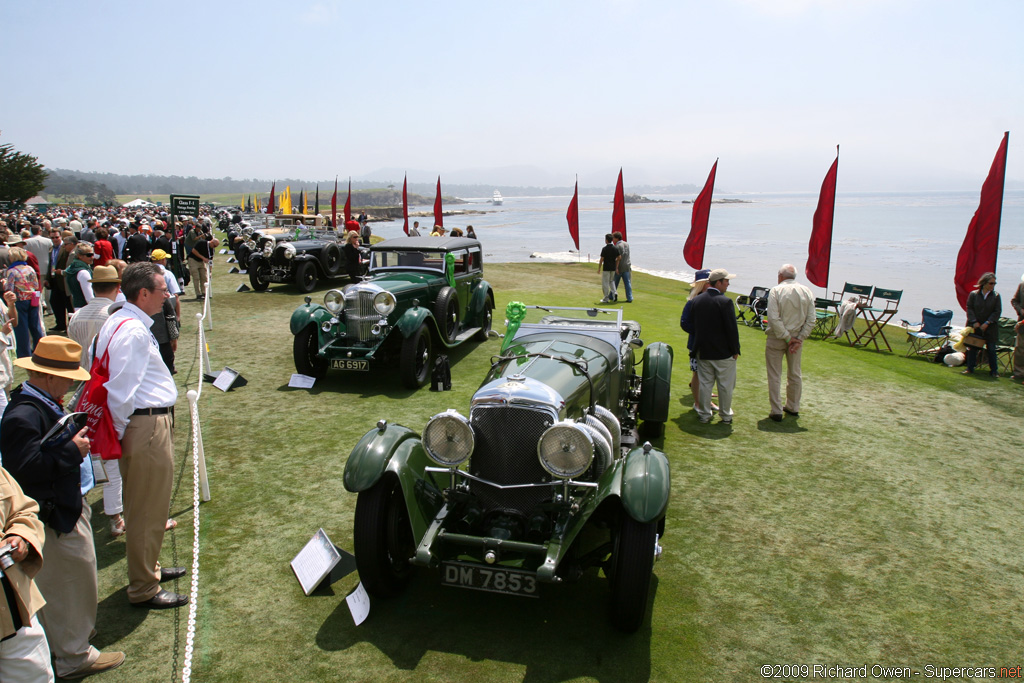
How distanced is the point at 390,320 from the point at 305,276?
26.1 feet

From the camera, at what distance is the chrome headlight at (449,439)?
3.64 metres

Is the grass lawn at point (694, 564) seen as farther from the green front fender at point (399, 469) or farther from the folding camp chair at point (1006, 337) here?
the folding camp chair at point (1006, 337)

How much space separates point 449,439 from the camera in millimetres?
3689

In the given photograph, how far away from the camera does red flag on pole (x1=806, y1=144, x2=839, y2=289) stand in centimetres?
1069

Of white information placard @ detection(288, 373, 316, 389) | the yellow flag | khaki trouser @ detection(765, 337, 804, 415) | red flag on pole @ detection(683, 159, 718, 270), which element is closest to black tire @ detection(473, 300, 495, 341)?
white information placard @ detection(288, 373, 316, 389)

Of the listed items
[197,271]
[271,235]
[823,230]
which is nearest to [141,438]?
[823,230]

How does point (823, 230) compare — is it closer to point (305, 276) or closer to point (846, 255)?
point (305, 276)

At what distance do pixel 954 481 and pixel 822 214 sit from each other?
21.4 ft

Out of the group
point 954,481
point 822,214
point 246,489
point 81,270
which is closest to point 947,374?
point 822,214

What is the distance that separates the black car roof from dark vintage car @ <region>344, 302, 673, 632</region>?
225 inches

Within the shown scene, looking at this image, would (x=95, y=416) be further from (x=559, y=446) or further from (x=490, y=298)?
(x=490, y=298)

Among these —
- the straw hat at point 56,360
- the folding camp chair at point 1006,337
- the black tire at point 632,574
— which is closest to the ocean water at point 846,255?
the folding camp chair at point 1006,337

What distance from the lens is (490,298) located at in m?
11.3

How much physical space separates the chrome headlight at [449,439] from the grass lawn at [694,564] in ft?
2.85
